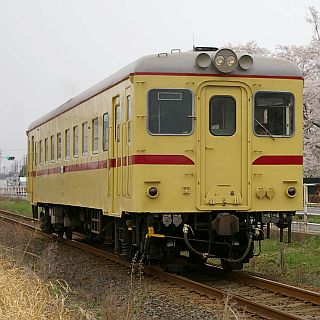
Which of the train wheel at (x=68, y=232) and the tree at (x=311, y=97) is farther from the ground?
the tree at (x=311, y=97)

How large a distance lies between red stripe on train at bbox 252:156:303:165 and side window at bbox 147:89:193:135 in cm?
114

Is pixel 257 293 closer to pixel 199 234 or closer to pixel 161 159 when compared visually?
pixel 199 234

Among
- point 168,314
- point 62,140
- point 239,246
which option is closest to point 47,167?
point 62,140

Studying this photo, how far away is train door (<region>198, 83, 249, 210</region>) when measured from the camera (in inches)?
448

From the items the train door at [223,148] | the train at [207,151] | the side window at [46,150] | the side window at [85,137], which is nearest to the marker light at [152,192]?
the train at [207,151]

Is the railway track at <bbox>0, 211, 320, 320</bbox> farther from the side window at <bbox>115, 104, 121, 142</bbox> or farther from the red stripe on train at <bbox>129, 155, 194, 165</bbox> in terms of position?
the side window at <bbox>115, 104, 121, 142</bbox>

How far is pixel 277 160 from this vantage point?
11.6 meters

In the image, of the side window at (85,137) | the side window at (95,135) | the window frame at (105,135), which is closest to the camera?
the window frame at (105,135)

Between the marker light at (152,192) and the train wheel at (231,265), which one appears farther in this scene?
the train wheel at (231,265)

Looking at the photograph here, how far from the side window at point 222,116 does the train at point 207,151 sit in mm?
15

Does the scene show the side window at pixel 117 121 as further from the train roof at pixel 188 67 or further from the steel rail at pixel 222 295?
the steel rail at pixel 222 295

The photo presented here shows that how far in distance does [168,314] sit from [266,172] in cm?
323

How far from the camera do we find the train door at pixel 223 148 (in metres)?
11.4

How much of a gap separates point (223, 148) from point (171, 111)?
3.10ft
